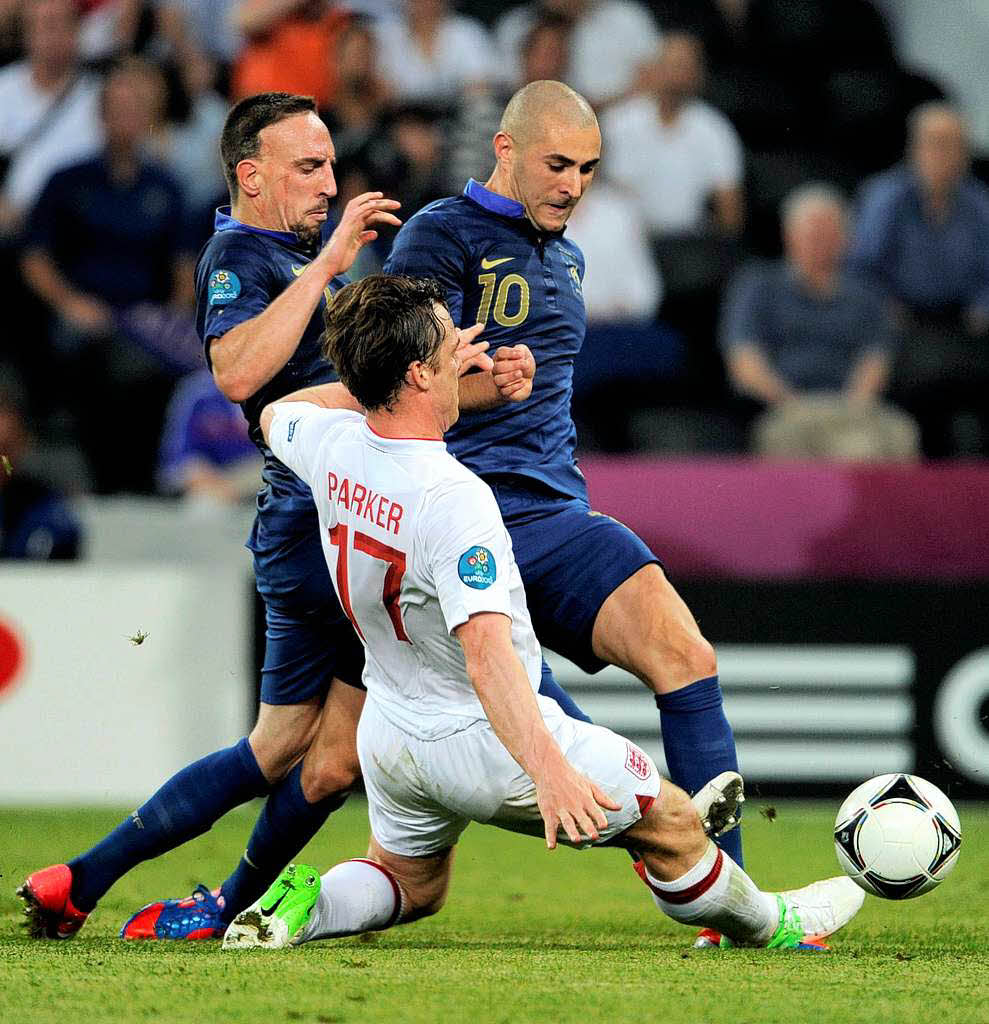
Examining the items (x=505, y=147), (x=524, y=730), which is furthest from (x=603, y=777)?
(x=505, y=147)

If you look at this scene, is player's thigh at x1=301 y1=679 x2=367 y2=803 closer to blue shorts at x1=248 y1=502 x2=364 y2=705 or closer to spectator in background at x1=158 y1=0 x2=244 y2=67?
blue shorts at x1=248 y1=502 x2=364 y2=705

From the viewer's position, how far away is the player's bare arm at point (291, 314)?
4.32 metres

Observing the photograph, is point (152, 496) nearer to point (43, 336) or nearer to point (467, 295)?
point (43, 336)

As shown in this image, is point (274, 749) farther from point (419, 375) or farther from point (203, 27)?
point (203, 27)

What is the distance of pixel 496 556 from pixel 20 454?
5349 millimetres

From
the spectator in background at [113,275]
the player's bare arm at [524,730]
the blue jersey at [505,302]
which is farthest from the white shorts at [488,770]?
the spectator in background at [113,275]

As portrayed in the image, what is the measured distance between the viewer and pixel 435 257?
4574mm

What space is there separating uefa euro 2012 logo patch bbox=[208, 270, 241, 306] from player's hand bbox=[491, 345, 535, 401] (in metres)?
0.74

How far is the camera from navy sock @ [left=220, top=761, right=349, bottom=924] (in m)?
4.73

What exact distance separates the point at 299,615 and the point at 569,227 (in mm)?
5339

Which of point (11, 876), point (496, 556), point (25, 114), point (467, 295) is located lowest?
point (11, 876)

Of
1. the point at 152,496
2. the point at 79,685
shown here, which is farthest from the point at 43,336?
the point at 79,685

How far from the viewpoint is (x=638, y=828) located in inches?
160

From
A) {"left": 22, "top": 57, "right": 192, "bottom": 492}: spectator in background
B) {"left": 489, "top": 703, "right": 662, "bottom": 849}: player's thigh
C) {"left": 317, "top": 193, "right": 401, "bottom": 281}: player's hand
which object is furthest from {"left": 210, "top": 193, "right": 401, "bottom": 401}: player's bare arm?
{"left": 22, "top": 57, "right": 192, "bottom": 492}: spectator in background
